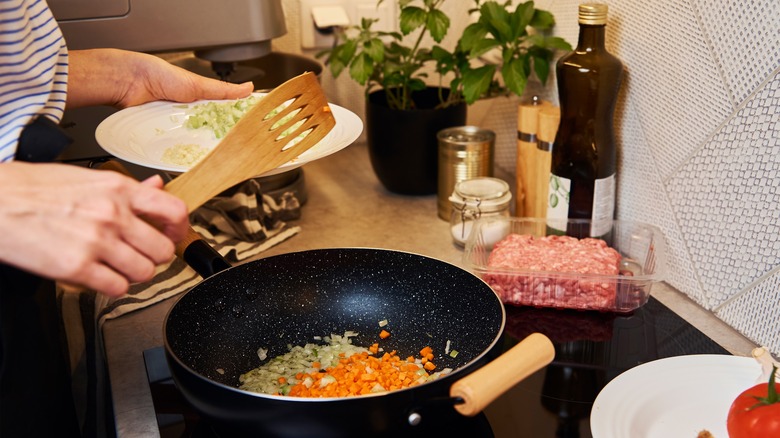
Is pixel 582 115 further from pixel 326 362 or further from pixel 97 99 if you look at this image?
pixel 97 99

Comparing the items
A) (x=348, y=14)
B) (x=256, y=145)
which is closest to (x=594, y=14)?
(x=256, y=145)

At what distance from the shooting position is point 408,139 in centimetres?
126

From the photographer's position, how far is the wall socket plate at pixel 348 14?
56.8 inches

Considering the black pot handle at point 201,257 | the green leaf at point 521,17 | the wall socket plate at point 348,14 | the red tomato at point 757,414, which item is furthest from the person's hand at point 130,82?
the red tomato at point 757,414

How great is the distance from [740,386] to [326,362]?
1.40 ft

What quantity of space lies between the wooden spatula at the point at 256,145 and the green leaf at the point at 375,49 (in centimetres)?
45

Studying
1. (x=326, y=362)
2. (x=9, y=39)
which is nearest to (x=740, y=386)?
(x=326, y=362)

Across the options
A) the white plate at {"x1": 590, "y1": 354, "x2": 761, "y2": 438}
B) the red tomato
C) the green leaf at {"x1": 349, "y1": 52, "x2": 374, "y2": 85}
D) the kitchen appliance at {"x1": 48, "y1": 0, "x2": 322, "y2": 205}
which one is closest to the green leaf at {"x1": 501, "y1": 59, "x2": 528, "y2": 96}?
the green leaf at {"x1": 349, "y1": 52, "x2": 374, "y2": 85}

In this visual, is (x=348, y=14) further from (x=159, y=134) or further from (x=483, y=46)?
(x=159, y=134)

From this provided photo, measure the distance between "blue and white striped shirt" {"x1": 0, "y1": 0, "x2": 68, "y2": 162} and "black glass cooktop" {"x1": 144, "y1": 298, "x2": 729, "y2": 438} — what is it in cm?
31

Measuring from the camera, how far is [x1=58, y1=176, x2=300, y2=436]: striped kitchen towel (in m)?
0.99

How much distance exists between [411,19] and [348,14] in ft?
1.07

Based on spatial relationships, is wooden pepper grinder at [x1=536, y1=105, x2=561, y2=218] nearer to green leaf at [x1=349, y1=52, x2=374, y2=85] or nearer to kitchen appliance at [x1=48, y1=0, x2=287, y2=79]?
green leaf at [x1=349, y1=52, x2=374, y2=85]

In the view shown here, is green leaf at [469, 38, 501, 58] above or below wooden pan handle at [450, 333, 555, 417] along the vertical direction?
above
